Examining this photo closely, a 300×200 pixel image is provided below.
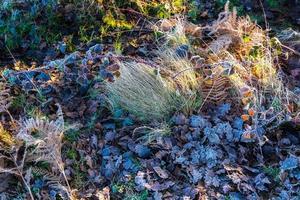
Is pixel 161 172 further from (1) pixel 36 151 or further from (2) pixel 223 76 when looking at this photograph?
(2) pixel 223 76

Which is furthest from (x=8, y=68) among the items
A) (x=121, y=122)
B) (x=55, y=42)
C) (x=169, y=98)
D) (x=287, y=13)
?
(x=287, y=13)

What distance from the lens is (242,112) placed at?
13.2 feet

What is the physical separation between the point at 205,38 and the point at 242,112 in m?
1.09

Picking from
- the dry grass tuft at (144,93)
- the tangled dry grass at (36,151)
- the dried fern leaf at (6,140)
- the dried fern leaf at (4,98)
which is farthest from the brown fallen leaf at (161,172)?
the dried fern leaf at (4,98)

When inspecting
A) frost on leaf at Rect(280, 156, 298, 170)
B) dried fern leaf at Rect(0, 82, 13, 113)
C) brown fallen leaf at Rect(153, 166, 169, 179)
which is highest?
dried fern leaf at Rect(0, 82, 13, 113)

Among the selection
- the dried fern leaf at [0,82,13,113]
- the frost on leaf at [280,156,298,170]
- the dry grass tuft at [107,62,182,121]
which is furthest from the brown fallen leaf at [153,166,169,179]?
the dried fern leaf at [0,82,13,113]

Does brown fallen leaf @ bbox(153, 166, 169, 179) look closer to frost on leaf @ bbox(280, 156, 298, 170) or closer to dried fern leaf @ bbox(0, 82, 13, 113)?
frost on leaf @ bbox(280, 156, 298, 170)

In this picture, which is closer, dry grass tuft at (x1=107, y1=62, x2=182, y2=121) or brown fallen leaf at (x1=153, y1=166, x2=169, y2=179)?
brown fallen leaf at (x1=153, y1=166, x2=169, y2=179)

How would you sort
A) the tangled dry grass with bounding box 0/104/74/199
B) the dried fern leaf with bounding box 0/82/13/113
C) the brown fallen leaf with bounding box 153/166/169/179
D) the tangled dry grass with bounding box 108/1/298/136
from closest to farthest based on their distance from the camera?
the tangled dry grass with bounding box 0/104/74/199
the brown fallen leaf with bounding box 153/166/169/179
the dried fern leaf with bounding box 0/82/13/113
the tangled dry grass with bounding box 108/1/298/136

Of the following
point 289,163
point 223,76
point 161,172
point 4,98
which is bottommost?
point 289,163

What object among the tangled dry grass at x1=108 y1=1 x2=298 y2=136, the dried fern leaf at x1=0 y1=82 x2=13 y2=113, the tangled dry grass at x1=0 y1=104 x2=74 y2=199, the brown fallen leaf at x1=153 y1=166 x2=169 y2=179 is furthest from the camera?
the tangled dry grass at x1=108 y1=1 x2=298 y2=136

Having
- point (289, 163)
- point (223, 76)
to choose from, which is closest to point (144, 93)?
point (223, 76)

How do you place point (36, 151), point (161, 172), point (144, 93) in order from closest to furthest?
point (36, 151)
point (161, 172)
point (144, 93)

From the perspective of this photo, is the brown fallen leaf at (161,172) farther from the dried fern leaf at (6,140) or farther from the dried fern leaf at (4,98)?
the dried fern leaf at (4,98)
